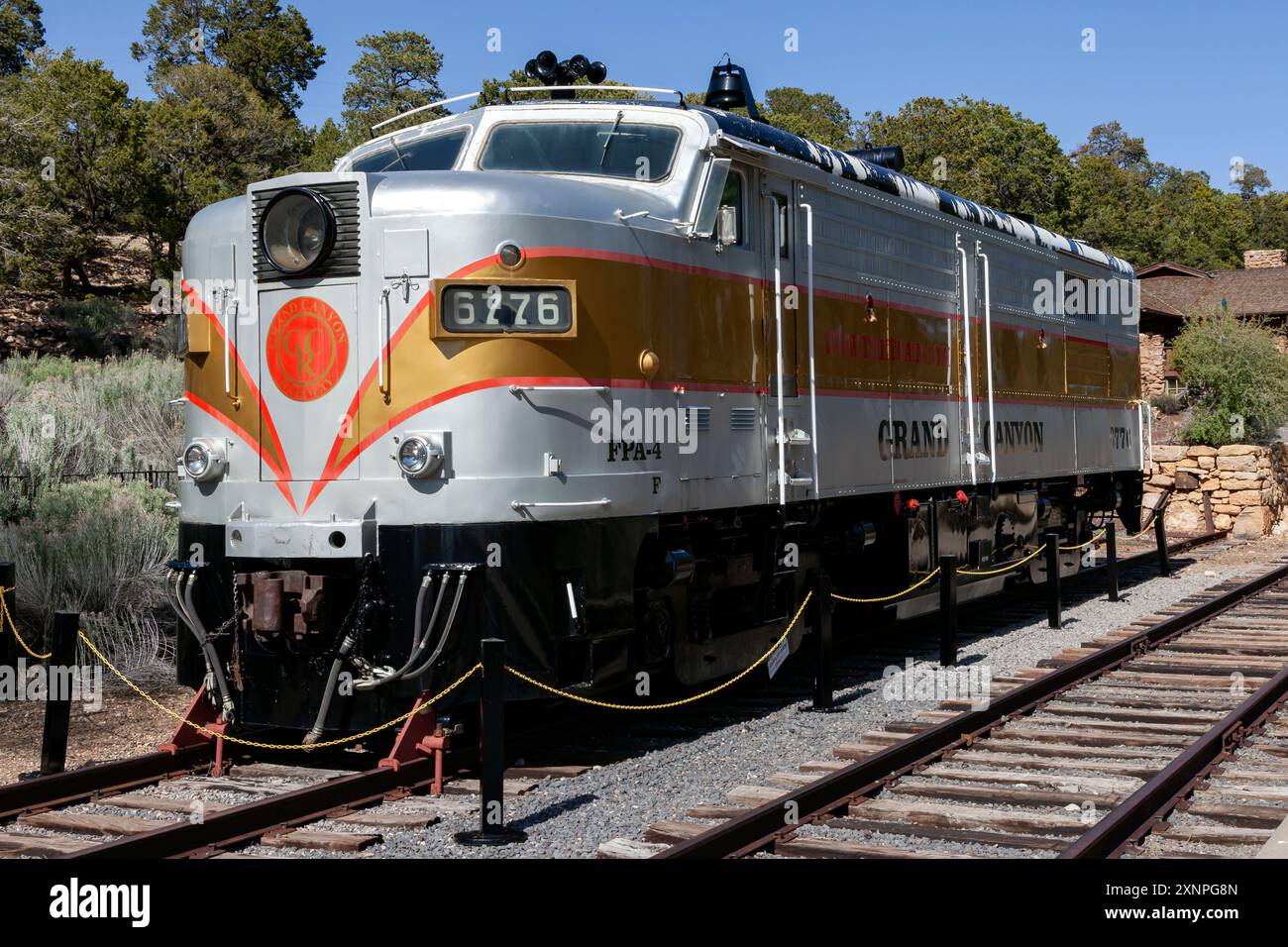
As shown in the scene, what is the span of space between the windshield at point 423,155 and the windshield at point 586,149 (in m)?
0.28

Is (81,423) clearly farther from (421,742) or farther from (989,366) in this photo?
(989,366)

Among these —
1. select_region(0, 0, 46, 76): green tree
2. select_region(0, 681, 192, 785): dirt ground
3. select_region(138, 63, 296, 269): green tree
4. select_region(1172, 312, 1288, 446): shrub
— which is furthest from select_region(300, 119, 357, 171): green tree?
select_region(0, 681, 192, 785): dirt ground

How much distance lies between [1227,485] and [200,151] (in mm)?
28051

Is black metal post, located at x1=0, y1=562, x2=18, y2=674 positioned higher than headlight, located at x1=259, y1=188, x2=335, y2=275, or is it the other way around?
headlight, located at x1=259, y1=188, x2=335, y2=275

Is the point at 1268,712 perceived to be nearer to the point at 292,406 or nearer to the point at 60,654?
the point at 292,406

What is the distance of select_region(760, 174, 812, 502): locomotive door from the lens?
363 inches

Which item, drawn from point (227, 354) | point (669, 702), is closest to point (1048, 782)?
point (669, 702)

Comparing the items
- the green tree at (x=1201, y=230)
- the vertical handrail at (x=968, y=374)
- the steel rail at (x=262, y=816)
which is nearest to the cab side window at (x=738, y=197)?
the steel rail at (x=262, y=816)

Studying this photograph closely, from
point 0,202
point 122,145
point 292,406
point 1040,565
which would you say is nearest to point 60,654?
point 292,406

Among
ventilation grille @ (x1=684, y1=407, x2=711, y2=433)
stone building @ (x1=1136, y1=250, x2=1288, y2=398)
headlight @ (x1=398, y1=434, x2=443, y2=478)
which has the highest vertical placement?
stone building @ (x1=1136, y1=250, x2=1288, y2=398)

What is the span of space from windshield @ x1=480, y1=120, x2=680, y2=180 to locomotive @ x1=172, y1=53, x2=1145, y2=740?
18mm

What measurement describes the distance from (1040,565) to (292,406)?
10.8 m

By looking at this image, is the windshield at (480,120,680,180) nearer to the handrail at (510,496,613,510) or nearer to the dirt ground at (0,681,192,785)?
the handrail at (510,496,613,510)

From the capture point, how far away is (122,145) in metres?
34.3
